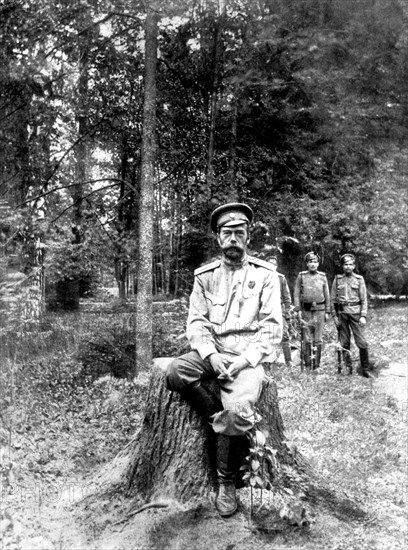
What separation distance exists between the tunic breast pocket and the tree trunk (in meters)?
4.39

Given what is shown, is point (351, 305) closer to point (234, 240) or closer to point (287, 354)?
point (287, 354)

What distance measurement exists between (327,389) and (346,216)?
3.86 m

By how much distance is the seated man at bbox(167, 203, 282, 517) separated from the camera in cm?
362

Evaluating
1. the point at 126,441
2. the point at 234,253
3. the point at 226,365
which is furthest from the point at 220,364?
the point at 126,441

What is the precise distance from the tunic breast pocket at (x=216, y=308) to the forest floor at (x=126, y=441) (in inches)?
55.1

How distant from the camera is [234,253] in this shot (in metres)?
4.12

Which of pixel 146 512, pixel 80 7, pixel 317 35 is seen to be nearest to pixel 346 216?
pixel 317 35

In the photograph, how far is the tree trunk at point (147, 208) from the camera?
27.3 ft

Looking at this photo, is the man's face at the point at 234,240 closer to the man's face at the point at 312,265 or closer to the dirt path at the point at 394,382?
the dirt path at the point at 394,382

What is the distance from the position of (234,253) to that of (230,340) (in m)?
0.70

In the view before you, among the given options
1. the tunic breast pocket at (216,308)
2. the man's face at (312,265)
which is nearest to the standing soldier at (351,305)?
the man's face at (312,265)

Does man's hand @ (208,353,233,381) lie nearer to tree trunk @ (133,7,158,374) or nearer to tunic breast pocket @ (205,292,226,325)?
tunic breast pocket @ (205,292,226,325)

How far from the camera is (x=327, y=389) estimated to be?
8000mm

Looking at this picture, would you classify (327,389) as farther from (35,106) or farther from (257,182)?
(35,106)
